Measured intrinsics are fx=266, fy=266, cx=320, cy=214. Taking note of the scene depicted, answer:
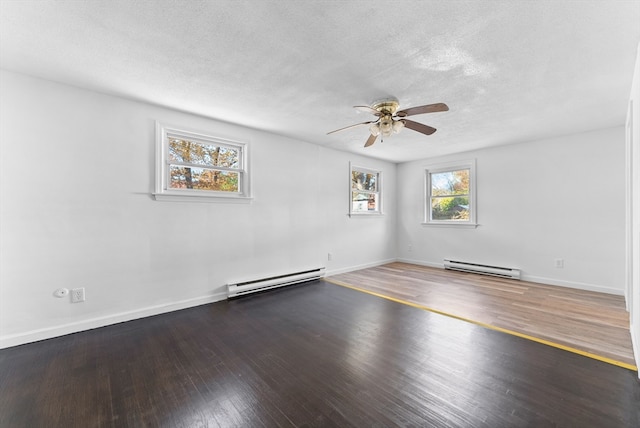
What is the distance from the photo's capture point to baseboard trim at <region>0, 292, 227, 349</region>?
2.39m

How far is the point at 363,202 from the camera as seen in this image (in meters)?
5.87

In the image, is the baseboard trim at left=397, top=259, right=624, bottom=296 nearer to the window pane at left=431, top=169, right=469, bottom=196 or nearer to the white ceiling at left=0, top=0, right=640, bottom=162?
the window pane at left=431, top=169, right=469, bottom=196

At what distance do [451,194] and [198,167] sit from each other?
4.88 meters

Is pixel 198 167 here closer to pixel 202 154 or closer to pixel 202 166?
pixel 202 166

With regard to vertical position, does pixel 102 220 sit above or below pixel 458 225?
above

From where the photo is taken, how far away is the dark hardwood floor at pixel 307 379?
1.55 metres

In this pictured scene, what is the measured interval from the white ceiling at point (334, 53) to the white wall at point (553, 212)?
0.98 meters

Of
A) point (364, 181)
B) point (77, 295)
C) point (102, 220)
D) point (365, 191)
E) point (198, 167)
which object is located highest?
point (364, 181)

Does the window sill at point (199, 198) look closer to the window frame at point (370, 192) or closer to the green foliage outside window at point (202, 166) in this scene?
the green foliage outside window at point (202, 166)

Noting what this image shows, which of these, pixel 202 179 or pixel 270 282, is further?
pixel 270 282

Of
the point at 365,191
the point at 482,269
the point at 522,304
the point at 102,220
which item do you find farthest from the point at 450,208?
the point at 102,220

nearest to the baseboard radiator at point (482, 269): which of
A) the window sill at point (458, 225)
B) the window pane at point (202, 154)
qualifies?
the window sill at point (458, 225)

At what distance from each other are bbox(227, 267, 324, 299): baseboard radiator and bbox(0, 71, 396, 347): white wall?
12 centimetres

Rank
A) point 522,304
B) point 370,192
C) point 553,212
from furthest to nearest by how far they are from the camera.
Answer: point 370,192, point 553,212, point 522,304
